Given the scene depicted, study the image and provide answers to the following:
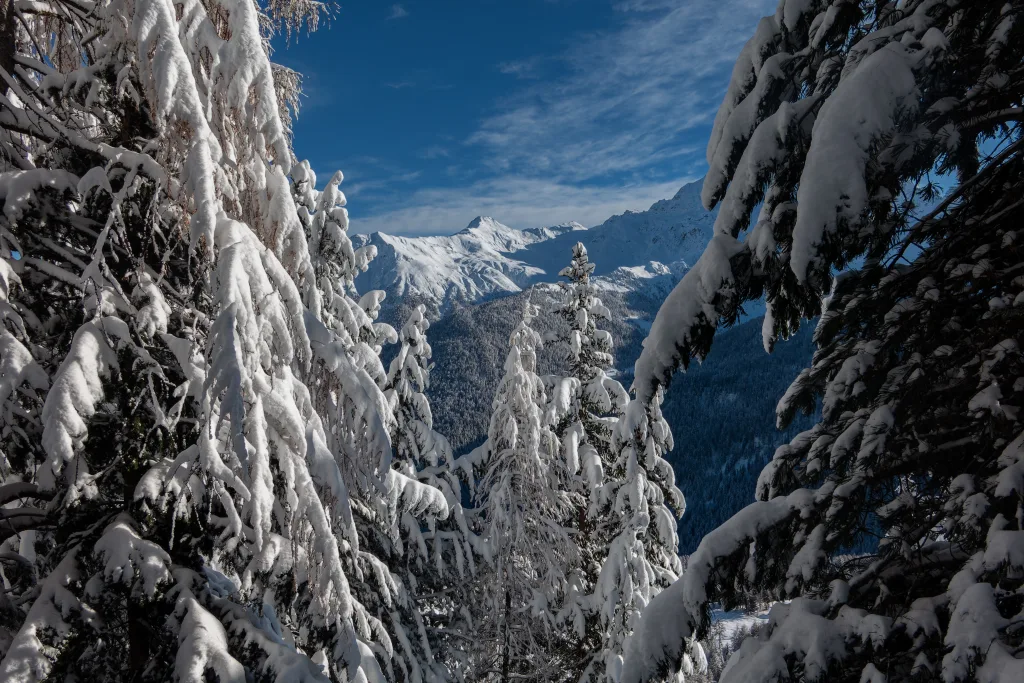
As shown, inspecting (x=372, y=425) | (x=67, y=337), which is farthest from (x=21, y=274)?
(x=372, y=425)

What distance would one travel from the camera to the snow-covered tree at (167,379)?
3.26 meters

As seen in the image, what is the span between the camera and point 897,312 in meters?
3.05

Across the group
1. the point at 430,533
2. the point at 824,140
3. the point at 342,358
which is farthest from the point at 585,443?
the point at 824,140

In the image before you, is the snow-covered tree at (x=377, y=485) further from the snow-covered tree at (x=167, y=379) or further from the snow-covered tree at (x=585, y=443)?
the snow-covered tree at (x=585, y=443)

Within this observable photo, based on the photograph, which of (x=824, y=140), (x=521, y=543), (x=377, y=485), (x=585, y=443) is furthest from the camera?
(x=585, y=443)

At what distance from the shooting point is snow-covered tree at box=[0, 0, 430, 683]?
10.7ft

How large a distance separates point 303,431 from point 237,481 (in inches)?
17.9

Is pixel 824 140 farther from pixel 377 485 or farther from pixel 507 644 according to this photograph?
pixel 507 644

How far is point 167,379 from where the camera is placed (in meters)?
3.85

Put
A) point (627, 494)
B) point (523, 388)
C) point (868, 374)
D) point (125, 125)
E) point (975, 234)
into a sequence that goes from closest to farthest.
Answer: point (975, 234) → point (868, 374) → point (125, 125) → point (627, 494) → point (523, 388)

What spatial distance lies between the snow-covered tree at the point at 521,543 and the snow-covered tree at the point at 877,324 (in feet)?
33.3

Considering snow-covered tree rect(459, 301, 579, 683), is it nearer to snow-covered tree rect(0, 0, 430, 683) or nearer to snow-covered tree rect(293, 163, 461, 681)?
snow-covered tree rect(293, 163, 461, 681)

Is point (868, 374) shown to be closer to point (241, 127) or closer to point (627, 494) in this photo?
point (241, 127)

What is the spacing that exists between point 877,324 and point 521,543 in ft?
35.0
